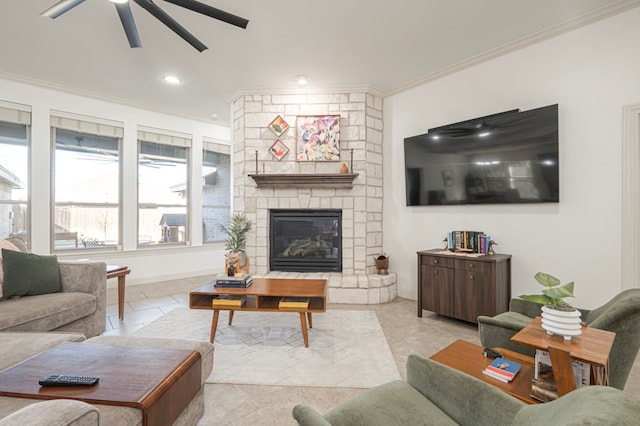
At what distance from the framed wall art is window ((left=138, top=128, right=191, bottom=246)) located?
2479 mm

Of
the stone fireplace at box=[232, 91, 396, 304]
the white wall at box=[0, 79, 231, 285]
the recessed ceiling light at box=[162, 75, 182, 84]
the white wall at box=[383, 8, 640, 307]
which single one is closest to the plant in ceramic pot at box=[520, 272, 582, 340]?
the white wall at box=[383, 8, 640, 307]

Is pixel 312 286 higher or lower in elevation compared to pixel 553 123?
lower

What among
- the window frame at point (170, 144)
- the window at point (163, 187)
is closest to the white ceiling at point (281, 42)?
the window frame at point (170, 144)

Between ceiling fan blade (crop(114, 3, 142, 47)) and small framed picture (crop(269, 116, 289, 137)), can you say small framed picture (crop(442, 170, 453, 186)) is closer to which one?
small framed picture (crop(269, 116, 289, 137))

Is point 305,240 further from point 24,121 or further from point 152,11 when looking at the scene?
point 24,121

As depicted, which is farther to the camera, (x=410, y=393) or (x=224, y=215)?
(x=224, y=215)

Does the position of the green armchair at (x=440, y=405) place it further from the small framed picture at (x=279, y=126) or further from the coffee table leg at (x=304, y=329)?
the small framed picture at (x=279, y=126)

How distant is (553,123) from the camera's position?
9.14 ft

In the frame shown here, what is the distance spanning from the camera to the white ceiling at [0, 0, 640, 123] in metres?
2.59

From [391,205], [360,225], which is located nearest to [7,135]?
[360,225]

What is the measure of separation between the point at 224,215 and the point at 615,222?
17.9 ft

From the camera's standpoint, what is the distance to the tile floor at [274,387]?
1.74 meters

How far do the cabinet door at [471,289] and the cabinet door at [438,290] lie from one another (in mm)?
64

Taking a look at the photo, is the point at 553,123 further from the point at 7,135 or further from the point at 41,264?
the point at 7,135
